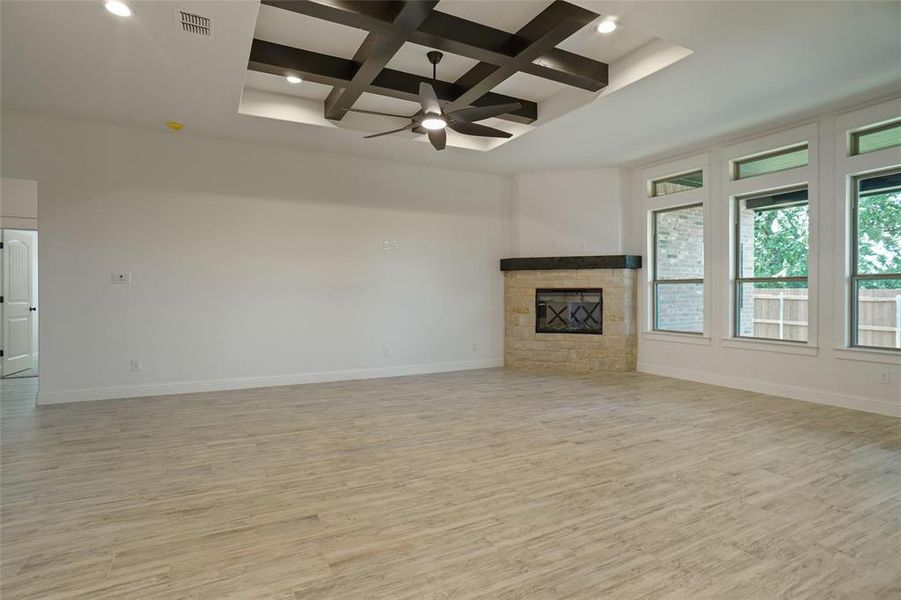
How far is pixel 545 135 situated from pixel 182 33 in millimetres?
3758

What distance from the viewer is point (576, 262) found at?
22.6 feet

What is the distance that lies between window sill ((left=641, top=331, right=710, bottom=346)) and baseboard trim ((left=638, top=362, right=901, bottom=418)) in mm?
373

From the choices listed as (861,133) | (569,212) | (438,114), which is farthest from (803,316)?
(438,114)

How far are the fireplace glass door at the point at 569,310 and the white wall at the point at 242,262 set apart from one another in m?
0.74

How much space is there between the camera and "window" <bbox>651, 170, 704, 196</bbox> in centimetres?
621

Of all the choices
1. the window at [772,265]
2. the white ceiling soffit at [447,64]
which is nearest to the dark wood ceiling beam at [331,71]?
the white ceiling soffit at [447,64]

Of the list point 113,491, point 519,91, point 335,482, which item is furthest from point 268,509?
point 519,91

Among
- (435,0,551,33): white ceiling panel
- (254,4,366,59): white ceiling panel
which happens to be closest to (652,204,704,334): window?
(435,0,551,33): white ceiling panel

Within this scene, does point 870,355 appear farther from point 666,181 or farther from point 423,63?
point 423,63

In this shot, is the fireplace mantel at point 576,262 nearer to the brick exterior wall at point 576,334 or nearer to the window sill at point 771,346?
the brick exterior wall at point 576,334

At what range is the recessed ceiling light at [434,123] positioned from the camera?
3.95 metres

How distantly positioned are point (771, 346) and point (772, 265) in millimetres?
970

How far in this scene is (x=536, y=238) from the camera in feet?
23.8

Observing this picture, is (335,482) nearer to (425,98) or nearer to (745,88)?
(425,98)
